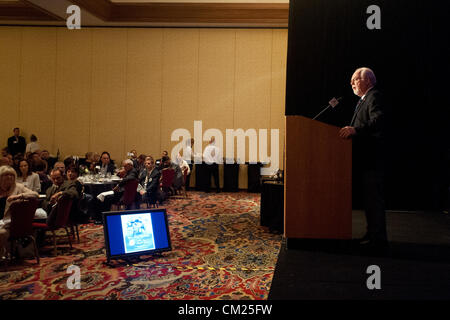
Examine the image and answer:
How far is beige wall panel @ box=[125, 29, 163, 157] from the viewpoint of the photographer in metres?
11.9

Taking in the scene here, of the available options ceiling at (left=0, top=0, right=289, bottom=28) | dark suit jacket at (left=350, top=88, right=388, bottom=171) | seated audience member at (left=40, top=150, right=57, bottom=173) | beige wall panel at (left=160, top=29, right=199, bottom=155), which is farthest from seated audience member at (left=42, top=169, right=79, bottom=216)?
beige wall panel at (left=160, top=29, right=199, bottom=155)

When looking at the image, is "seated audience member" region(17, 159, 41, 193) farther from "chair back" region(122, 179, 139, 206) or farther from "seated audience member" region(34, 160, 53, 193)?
"chair back" region(122, 179, 139, 206)

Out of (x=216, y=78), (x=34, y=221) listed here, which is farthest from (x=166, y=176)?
(x=216, y=78)

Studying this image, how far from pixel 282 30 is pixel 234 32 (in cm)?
141

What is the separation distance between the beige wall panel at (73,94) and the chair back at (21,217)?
8.58m

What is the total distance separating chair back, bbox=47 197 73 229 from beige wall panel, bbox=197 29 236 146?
750 cm

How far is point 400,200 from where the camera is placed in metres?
6.68

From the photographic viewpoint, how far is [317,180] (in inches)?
141

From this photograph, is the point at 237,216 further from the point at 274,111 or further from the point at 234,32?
the point at 234,32

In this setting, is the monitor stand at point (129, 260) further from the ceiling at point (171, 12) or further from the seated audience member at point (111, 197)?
the ceiling at point (171, 12)

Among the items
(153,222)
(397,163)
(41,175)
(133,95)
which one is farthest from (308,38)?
(133,95)

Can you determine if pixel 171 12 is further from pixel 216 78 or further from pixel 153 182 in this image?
pixel 153 182

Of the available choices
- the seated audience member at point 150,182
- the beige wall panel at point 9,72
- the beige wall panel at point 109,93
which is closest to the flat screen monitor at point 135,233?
the seated audience member at point 150,182

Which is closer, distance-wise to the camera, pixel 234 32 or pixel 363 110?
pixel 363 110
